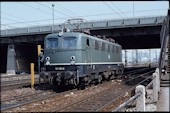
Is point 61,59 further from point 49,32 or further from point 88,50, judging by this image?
point 49,32

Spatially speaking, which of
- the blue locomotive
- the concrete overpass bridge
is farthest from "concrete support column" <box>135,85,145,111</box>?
the concrete overpass bridge

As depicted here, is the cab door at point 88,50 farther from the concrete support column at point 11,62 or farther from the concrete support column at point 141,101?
the concrete support column at point 11,62

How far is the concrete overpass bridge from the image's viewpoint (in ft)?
115

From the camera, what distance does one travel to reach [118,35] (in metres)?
37.0

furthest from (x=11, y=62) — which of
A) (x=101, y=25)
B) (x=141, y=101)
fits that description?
(x=141, y=101)

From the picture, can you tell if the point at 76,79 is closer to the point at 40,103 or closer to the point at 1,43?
the point at 40,103

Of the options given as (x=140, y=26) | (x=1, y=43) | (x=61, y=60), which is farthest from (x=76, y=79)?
(x=1, y=43)

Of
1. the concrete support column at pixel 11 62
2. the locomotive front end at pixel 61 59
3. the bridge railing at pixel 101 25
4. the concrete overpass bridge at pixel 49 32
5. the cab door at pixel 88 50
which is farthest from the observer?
the concrete support column at pixel 11 62

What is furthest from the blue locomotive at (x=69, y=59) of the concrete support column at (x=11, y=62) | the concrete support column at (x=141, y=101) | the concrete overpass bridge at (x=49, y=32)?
the concrete support column at (x=11, y=62)

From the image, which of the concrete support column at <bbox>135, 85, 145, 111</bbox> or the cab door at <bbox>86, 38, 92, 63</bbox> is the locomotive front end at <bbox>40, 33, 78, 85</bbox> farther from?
the concrete support column at <bbox>135, 85, 145, 111</bbox>

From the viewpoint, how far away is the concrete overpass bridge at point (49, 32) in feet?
115

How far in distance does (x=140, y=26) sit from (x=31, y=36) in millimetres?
15582

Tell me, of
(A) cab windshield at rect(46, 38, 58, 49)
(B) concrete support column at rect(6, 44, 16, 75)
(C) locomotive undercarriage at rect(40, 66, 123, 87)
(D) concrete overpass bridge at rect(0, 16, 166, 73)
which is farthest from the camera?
(B) concrete support column at rect(6, 44, 16, 75)

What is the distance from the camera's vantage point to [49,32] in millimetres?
39594
